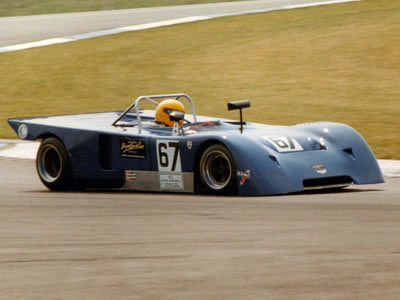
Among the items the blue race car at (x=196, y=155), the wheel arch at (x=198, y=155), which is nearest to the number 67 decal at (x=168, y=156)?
the blue race car at (x=196, y=155)

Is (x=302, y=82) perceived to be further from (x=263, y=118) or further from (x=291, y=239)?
(x=291, y=239)

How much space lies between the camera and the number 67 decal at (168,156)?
33.7 ft

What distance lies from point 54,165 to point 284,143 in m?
2.97

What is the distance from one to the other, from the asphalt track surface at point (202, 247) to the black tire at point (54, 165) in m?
1.07

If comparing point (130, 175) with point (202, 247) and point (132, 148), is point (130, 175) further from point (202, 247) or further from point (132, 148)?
point (202, 247)

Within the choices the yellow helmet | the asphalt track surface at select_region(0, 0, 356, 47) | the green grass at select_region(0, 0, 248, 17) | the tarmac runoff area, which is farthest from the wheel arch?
the green grass at select_region(0, 0, 248, 17)

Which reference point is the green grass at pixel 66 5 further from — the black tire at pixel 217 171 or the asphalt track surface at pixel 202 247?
the asphalt track surface at pixel 202 247

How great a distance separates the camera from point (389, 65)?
72.5ft

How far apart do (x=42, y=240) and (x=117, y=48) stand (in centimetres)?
1906

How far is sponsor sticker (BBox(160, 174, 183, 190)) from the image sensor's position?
10.3m

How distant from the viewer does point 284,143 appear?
9953 mm

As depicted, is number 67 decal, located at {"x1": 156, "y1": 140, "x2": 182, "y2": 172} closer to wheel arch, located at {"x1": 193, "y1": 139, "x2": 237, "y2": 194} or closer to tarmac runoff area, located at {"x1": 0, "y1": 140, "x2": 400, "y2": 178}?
wheel arch, located at {"x1": 193, "y1": 139, "x2": 237, "y2": 194}

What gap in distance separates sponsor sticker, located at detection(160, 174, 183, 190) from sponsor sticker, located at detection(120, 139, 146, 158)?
0.34m

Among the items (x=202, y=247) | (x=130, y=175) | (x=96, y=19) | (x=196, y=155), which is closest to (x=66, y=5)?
(x=96, y=19)
